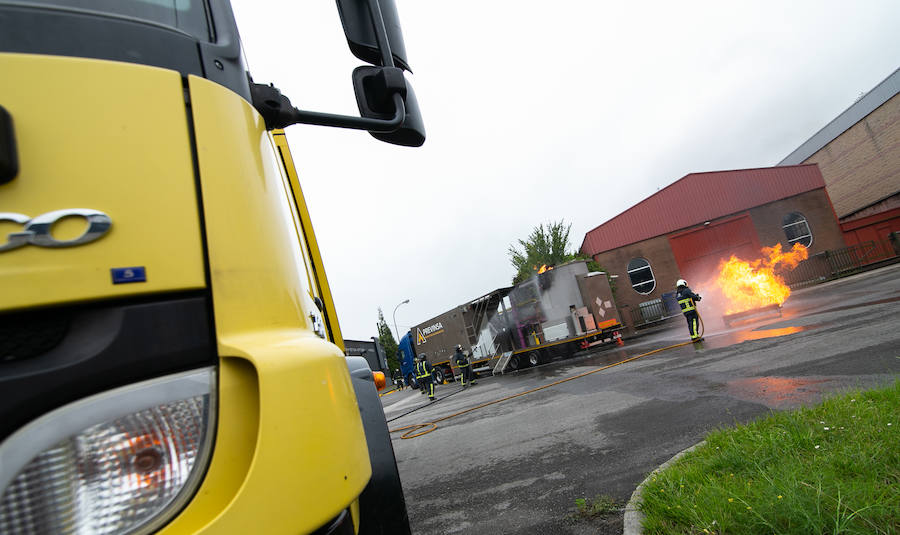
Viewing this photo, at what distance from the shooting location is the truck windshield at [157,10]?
1.15 m

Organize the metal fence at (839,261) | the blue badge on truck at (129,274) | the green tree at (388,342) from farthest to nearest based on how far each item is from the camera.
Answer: the green tree at (388,342) < the metal fence at (839,261) < the blue badge on truck at (129,274)

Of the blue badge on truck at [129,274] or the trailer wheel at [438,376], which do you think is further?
the trailer wheel at [438,376]

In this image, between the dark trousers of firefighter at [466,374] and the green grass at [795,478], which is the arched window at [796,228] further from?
the green grass at [795,478]

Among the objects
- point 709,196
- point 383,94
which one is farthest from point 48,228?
point 709,196

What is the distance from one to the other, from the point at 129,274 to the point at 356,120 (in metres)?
1.10

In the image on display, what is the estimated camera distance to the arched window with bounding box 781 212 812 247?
26766mm

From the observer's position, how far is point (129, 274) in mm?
904

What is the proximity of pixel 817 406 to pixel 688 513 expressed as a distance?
2.00m

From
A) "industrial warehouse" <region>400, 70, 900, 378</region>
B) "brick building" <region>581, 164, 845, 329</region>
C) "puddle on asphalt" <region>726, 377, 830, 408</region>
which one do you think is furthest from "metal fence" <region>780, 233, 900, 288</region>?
"puddle on asphalt" <region>726, 377, 830, 408</region>

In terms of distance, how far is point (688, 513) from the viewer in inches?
92.4

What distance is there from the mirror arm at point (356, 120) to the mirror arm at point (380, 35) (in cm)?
16

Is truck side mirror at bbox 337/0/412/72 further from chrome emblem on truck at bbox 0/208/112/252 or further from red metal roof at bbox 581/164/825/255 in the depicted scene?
red metal roof at bbox 581/164/825/255

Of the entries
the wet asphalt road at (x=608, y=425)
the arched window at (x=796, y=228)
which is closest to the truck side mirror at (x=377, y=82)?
the wet asphalt road at (x=608, y=425)

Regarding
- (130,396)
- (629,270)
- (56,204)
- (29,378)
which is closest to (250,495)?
(130,396)
